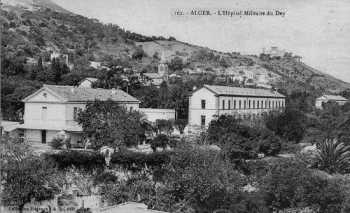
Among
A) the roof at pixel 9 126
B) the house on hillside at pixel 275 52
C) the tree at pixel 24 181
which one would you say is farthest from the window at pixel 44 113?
the house on hillside at pixel 275 52

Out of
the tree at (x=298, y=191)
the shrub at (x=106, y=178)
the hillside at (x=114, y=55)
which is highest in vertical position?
the hillside at (x=114, y=55)

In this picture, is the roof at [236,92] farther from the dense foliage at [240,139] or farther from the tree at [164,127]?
the dense foliage at [240,139]

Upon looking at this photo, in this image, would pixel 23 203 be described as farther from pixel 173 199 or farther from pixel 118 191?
pixel 173 199

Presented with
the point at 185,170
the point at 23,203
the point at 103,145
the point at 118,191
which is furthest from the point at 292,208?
the point at 103,145

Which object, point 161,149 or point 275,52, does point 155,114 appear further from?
point 275,52

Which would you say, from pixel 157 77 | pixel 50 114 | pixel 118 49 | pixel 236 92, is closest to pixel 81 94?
pixel 50 114

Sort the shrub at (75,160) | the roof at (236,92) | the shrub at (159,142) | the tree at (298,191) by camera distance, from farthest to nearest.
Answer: the roof at (236,92), the shrub at (159,142), the shrub at (75,160), the tree at (298,191)

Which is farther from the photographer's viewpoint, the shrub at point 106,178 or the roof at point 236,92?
the roof at point 236,92

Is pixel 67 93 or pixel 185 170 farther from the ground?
pixel 67 93
